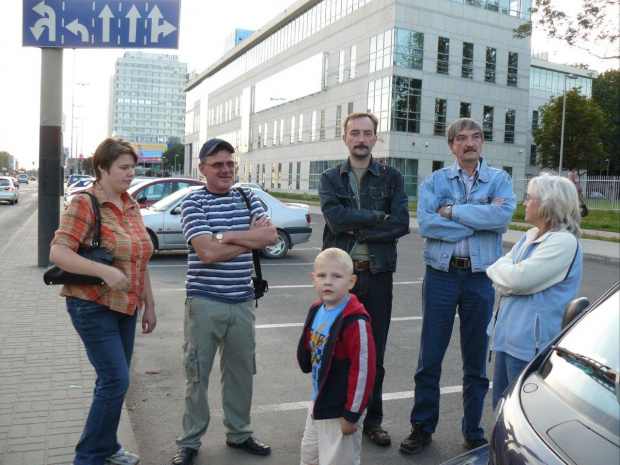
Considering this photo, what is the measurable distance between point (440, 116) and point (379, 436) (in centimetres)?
4539

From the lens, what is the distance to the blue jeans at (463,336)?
165 inches

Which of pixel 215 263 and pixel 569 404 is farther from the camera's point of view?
pixel 215 263

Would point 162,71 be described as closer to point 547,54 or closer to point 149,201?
point 547,54

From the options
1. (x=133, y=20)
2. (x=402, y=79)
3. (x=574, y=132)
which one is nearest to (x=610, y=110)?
(x=574, y=132)

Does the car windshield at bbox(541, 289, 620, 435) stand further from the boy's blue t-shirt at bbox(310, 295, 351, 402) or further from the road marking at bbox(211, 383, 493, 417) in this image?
the road marking at bbox(211, 383, 493, 417)

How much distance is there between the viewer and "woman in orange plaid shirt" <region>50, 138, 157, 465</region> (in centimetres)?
333

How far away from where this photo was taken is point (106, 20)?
10734 millimetres

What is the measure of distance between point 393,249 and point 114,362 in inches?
76.0

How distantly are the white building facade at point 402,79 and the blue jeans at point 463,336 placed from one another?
1638 inches

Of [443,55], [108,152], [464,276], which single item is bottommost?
[464,276]

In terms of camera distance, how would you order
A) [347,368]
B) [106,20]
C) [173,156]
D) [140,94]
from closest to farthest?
[347,368]
[106,20]
[173,156]
[140,94]

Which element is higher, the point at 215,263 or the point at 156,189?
the point at 156,189

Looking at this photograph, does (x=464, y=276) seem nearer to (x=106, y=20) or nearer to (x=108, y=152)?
(x=108, y=152)

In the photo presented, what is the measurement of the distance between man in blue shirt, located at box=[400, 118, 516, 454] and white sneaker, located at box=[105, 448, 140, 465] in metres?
1.68
